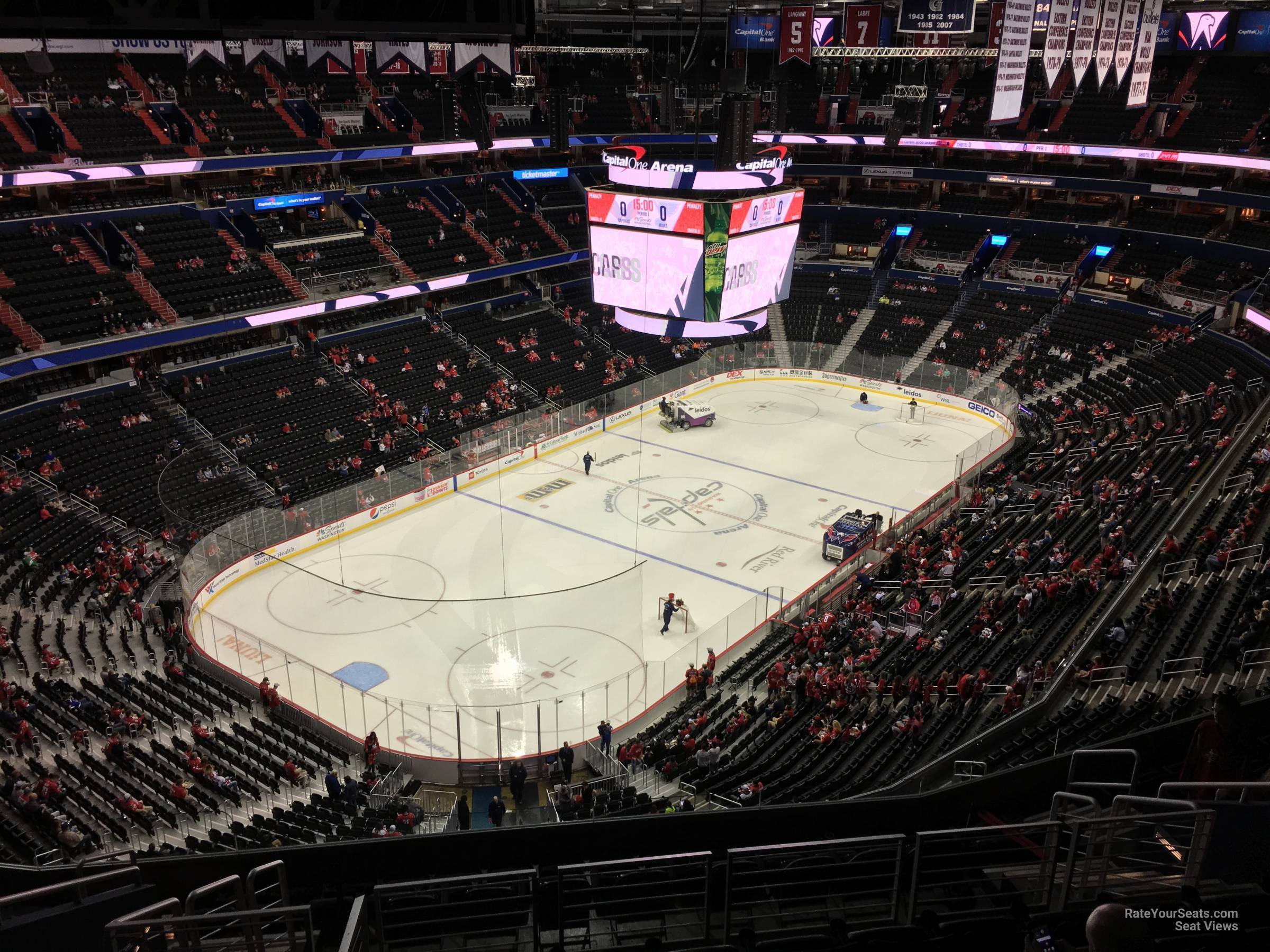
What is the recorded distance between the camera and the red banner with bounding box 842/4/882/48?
32.1 metres

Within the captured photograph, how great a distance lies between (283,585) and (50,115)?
2059cm

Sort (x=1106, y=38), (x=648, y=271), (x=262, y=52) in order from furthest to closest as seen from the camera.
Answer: (x=262, y=52) → (x=648, y=271) → (x=1106, y=38)

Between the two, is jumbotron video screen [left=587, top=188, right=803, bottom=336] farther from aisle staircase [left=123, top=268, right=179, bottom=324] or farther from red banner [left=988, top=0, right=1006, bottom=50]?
aisle staircase [left=123, top=268, right=179, bottom=324]

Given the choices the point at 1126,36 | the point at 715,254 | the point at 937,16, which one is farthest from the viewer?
the point at 937,16

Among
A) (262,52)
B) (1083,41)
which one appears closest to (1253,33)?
(1083,41)

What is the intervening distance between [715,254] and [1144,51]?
11510mm

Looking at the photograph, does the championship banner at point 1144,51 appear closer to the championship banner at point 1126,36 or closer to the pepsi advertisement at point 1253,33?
the championship banner at point 1126,36

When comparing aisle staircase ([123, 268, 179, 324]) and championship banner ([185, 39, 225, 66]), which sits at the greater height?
championship banner ([185, 39, 225, 66])

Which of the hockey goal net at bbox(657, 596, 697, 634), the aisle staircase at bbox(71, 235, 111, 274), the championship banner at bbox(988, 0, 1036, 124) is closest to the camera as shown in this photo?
the championship banner at bbox(988, 0, 1036, 124)

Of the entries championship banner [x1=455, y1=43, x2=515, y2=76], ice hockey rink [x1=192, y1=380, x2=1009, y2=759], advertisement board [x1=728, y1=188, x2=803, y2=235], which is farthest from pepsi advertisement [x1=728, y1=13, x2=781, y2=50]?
advertisement board [x1=728, y1=188, x2=803, y2=235]

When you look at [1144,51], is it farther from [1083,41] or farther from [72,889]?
[72,889]

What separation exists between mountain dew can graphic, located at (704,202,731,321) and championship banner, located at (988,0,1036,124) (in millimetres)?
6196

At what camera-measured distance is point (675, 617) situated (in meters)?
22.5

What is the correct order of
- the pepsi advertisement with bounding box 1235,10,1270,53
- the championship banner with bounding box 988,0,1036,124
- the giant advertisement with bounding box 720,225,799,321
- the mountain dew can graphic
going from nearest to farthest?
1. the championship banner with bounding box 988,0,1036,124
2. the mountain dew can graphic
3. the giant advertisement with bounding box 720,225,799,321
4. the pepsi advertisement with bounding box 1235,10,1270,53
